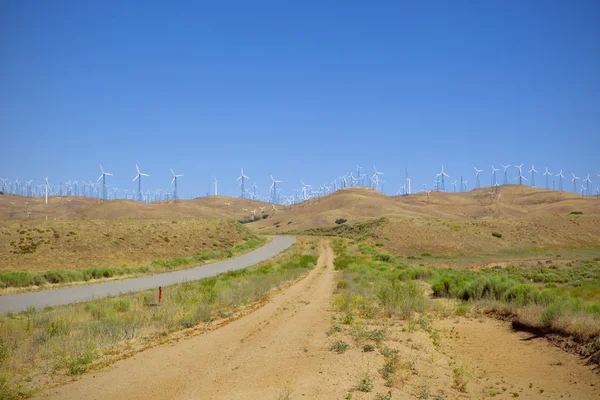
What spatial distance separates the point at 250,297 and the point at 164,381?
13394 mm

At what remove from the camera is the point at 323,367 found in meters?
11.1

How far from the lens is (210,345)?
1366 cm

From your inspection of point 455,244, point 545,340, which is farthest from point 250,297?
point 455,244

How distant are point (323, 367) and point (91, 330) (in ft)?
23.6

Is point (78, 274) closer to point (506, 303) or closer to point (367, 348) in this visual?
point (506, 303)

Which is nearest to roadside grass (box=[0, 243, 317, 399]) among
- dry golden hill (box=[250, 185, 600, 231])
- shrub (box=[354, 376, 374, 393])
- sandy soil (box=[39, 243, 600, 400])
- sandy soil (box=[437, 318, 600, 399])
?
sandy soil (box=[39, 243, 600, 400])

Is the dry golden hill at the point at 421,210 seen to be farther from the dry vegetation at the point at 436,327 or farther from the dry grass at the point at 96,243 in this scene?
the dry vegetation at the point at 436,327

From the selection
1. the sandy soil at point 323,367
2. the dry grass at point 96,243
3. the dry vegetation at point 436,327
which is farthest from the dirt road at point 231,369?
the dry grass at point 96,243

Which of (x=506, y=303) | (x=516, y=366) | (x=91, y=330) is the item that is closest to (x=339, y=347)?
(x=516, y=366)

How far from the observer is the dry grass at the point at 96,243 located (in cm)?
4828

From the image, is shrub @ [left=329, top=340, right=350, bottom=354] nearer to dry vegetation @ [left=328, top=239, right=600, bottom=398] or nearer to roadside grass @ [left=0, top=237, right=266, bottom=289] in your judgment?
dry vegetation @ [left=328, top=239, right=600, bottom=398]

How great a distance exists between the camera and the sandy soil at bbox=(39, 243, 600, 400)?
974cm

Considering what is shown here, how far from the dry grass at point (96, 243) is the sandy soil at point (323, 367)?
37.9 meters

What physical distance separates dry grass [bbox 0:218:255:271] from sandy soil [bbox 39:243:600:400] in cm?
3791
